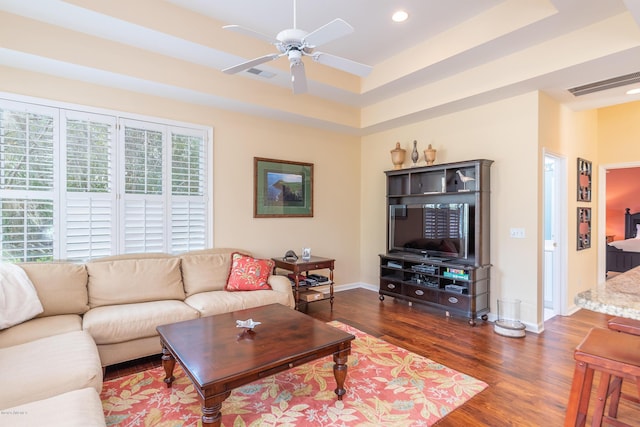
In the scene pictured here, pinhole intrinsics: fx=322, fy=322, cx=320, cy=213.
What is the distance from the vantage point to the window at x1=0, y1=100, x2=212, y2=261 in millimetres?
3039

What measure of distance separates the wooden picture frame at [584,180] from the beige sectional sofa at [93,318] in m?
4.21

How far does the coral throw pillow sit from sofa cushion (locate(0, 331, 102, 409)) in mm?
1543

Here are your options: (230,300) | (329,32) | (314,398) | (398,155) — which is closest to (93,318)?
(230,300)

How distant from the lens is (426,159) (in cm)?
450

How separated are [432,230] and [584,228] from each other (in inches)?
87.4

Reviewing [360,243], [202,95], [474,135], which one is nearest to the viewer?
[202,95]

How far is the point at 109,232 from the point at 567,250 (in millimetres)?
5523

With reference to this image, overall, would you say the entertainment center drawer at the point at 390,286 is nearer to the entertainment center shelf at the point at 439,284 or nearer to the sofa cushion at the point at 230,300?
the entertainment center shelf at the point at 439,284

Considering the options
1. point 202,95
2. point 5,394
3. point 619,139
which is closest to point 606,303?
point 5,394

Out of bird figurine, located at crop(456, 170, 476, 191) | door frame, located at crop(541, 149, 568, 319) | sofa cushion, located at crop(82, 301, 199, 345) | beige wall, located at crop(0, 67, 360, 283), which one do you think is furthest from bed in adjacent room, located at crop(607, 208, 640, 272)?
sofa cushion, located at crop(82, 301, 199, 345)

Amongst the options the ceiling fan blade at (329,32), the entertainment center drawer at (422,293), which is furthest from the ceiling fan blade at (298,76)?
the entertainment center drawer at (422,293)

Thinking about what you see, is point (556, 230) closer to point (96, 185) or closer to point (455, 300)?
point (455, 300)

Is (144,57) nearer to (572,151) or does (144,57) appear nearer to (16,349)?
(16,349)

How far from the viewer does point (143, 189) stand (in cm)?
367
